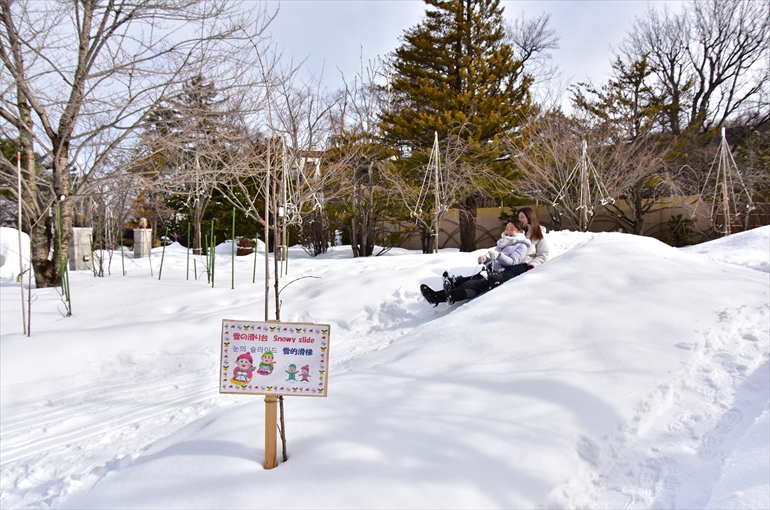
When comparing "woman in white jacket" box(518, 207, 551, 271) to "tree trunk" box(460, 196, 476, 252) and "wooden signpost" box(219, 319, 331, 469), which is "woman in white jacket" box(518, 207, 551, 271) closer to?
"wooden signpost" box(219, 319, 331, 469)

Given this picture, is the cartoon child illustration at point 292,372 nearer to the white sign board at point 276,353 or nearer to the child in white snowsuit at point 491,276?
the white sign board at point 276,353

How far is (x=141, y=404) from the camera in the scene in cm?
404

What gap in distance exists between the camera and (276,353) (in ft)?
7.55

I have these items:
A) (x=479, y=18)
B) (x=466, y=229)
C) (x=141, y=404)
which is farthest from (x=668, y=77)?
(x=141, y=404)

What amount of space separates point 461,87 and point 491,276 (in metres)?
13.2

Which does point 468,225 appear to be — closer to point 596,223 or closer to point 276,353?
point 596,223

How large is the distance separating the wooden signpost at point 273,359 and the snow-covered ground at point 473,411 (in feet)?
1.23

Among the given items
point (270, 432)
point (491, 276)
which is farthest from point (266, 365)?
point (491, 276)

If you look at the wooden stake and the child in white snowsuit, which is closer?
the wooden stake

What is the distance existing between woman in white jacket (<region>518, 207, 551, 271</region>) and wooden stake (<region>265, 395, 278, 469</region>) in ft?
14.2

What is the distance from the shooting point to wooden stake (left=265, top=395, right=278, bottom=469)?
230 centimetres

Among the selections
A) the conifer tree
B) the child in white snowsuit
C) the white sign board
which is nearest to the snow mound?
the child in white snowsuit

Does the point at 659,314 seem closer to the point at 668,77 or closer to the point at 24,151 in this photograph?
the point at 24,151

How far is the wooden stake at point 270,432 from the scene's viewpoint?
2.30 m
